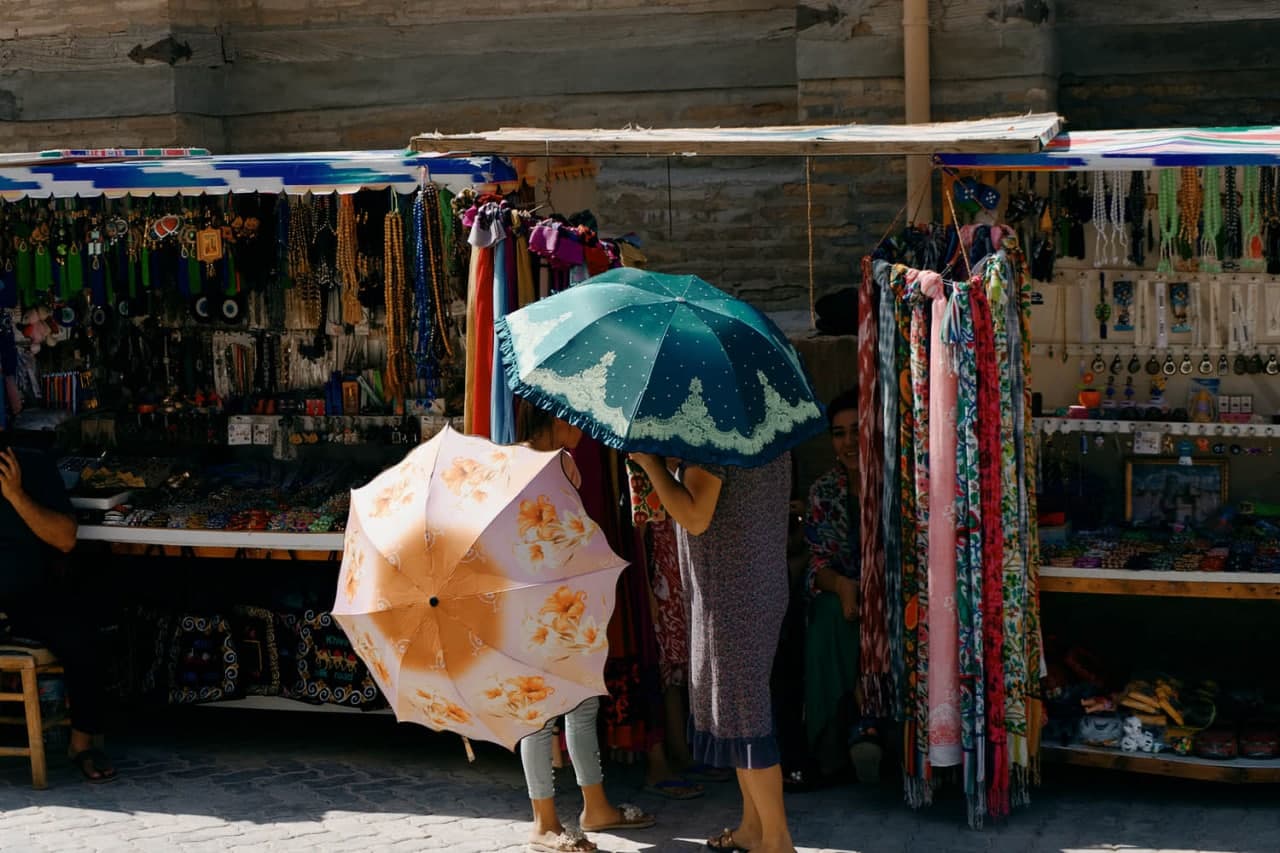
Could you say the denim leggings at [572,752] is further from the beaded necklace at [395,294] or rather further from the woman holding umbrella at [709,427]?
the beaded necklace at [395,294]

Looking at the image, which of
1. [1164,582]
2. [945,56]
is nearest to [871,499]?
[1164,582]

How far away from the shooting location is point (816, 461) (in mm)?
8211

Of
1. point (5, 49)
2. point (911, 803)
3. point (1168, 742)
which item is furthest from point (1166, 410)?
point (5, 49)

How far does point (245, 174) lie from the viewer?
6.75 metres

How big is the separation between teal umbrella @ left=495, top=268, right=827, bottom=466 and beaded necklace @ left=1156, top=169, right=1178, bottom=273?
7.00 ft

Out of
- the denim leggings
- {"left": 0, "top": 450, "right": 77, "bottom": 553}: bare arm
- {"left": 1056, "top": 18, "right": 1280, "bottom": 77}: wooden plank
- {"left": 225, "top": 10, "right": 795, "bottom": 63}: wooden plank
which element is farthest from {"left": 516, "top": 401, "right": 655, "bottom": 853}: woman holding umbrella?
{"left": 1056, "top": 18, "right": 1280, "bottom": 77}: wooden plank

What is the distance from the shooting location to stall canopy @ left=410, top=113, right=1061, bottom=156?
588 cm

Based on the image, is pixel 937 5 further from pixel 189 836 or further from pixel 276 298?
pixel 189 836

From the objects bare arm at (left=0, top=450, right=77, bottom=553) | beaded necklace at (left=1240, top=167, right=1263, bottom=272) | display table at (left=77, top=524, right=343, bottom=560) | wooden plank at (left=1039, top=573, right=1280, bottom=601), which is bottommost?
wooden plank at (left=1039, top=573, right=1280, bottom=601)

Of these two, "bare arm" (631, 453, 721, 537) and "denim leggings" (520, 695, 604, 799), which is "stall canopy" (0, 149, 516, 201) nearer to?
"bare arm" (631, 453, 721, 537)

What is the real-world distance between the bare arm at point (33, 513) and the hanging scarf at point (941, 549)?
11.1 feet

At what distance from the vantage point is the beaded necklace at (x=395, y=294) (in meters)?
7.00

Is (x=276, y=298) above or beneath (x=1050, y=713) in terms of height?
above

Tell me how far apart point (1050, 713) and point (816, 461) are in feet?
6.33
